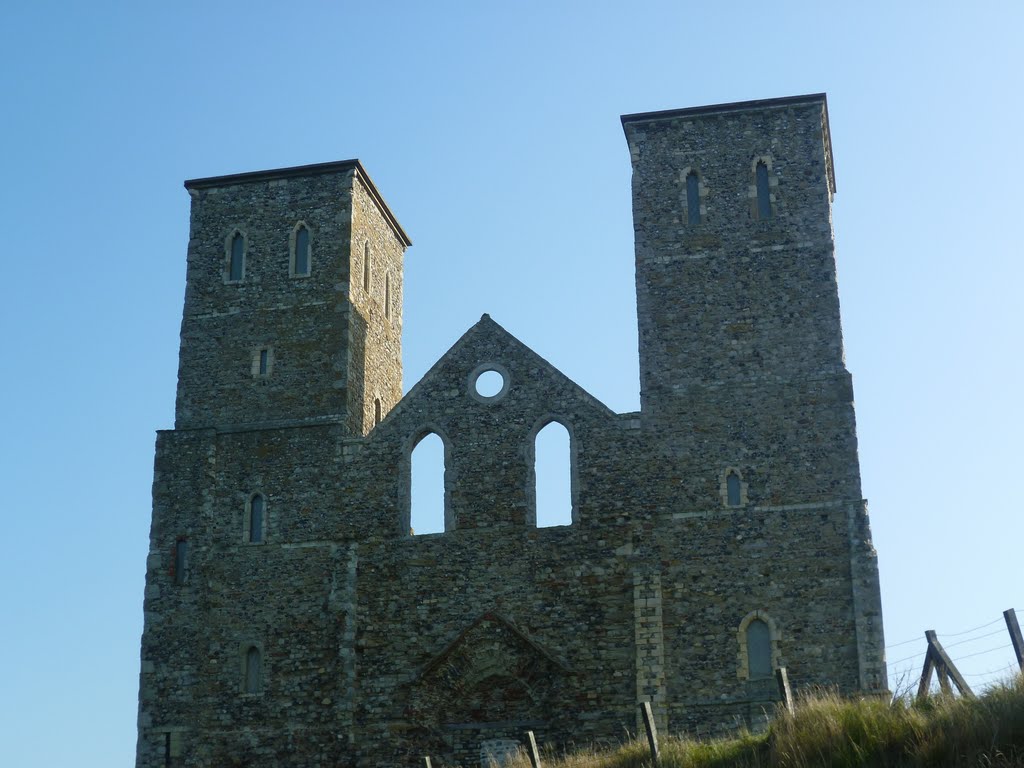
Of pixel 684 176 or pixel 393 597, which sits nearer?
pixel 393 597

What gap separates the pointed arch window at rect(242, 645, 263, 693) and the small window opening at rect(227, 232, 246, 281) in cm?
740

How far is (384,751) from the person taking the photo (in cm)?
2573

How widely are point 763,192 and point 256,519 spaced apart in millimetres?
10961

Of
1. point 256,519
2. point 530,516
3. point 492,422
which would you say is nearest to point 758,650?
point 530,516

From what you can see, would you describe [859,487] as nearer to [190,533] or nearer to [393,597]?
[393,597]

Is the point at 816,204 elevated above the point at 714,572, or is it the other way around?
the point at 816,204

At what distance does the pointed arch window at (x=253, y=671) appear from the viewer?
1051 inches

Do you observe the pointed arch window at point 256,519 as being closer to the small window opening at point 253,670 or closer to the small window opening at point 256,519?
the small window opening at point 256,519

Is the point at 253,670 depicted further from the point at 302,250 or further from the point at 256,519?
the point at 302,250

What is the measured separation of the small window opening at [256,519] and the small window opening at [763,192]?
34.2 ft

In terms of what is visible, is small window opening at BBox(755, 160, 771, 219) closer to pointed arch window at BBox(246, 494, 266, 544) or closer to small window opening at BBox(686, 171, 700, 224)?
small window opening at BBox(686, 171, 700, 224)

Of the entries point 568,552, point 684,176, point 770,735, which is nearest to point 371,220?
point 684,176

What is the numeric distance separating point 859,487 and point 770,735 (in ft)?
28.3

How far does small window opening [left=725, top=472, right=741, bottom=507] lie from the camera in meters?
25.9
